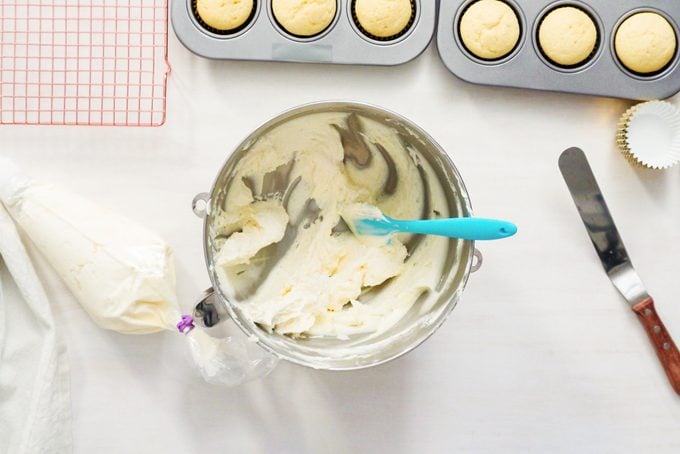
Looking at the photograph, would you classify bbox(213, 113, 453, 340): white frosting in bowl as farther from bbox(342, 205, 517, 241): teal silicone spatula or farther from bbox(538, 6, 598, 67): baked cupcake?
bbox(538, 6, 598, 67): baked cupcake

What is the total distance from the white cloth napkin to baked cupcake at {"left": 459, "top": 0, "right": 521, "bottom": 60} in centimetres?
70

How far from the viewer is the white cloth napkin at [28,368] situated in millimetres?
933

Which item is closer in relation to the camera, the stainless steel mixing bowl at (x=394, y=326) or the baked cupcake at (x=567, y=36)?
the stainless steel mixing bowl at (x=394, y=326)

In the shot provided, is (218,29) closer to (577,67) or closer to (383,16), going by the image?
(383,16)

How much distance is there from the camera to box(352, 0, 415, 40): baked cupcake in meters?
0.93

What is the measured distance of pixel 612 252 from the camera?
1.00m

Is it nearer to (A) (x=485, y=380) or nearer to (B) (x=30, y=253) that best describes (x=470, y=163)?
(A) (x=485, y=380)

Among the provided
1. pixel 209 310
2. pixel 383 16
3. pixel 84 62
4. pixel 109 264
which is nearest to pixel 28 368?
pixel 109 264

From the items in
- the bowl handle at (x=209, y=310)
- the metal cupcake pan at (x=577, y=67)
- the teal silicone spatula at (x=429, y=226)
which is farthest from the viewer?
the metal cupcake pan at (x=577, y=67)

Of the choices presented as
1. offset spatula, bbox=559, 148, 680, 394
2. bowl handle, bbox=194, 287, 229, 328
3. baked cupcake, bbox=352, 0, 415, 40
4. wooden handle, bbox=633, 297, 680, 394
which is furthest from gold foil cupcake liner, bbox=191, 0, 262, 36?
wooden handle, bbox=633, 297, 680, 394

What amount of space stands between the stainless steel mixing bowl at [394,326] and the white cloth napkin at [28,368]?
259 mm

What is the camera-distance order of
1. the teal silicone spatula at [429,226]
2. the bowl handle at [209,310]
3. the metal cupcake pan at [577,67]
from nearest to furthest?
the teal silicone spatula at [429,226], the bowl handle at [209,310], the metal cupcake pan at [577,67]

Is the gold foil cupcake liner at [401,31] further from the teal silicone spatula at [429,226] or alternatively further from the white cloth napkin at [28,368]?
the white cloth napkin at [28,368]

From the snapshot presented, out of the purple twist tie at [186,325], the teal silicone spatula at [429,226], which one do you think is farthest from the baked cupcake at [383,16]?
the purple twist tie at [186,325]
